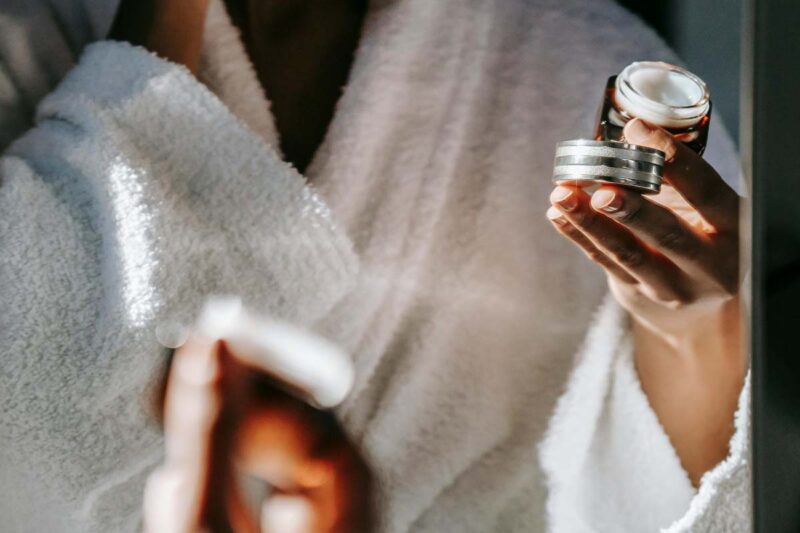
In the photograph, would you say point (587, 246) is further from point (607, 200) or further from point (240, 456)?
point (240, 456)

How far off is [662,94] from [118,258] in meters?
0.28

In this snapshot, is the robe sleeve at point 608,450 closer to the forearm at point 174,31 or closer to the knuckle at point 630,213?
the knuckle at point 630,213

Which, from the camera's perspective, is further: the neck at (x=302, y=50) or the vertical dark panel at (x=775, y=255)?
the neck at (x=302, y=50)

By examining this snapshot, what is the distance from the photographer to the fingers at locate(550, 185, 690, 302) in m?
0.30

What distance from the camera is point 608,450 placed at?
0.39m

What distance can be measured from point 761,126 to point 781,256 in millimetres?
45

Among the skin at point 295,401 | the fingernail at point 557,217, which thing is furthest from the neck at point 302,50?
the fingernail at point 557,217

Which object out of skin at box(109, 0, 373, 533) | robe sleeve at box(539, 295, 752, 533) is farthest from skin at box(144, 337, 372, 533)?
robe sleeve at box(539, 295, 752, 533)

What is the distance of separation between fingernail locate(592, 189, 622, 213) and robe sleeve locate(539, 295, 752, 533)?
0.11 metres

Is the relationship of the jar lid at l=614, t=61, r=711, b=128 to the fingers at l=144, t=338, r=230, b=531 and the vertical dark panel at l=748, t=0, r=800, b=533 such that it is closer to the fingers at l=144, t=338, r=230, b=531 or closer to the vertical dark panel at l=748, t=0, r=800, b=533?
the vertical dark panel at l=748, t=0, r=800, b=533

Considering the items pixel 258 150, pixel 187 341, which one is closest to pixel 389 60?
pixel 258 150

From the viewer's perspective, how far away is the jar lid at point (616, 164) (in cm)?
27

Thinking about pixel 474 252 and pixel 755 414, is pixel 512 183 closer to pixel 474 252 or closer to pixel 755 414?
pixel 474 252

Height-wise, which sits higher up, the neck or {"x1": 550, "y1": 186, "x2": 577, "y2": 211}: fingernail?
the neck
